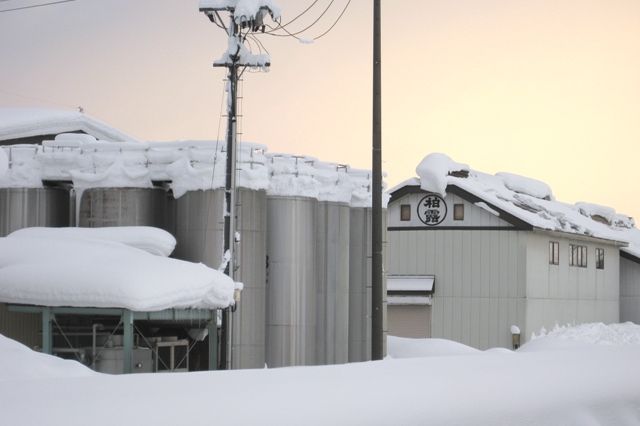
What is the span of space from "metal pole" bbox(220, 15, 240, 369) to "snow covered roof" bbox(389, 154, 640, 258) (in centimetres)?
1976

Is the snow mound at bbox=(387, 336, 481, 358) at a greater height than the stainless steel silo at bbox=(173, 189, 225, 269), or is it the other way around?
the stainless steel silo at bbox=(173, 189, 225, 269)

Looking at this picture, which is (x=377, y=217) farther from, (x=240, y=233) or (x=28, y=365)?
(x=28, y=365)

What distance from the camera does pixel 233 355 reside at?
29.5 metres

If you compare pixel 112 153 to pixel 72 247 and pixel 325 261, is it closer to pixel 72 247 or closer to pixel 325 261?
pixel 72 247

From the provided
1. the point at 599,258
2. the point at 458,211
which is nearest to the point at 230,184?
the point at 458,211

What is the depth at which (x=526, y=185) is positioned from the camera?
54.1 metres

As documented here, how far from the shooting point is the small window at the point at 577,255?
4972cm

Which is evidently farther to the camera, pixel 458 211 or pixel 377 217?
pixel 458 211

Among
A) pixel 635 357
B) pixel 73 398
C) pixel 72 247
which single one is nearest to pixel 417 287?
pixel 72 247

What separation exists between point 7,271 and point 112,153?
18.6ft

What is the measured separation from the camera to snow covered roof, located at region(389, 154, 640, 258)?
146 feet

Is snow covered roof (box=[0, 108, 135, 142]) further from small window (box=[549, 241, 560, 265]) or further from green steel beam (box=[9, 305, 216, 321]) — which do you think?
green steel beam (box=[9, 305, 216, 321])

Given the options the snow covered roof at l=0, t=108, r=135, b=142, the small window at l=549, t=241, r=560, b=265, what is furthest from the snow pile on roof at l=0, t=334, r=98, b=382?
the small window at l=549, t=241, r=560, b=265

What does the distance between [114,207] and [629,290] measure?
36009mm
